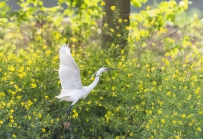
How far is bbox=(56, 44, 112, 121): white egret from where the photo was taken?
5773 mm

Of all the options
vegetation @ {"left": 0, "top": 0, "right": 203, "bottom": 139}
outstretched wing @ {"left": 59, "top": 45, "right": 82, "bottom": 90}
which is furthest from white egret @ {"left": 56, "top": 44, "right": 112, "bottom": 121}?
vegetation @ {"left": 0, "top": 0, "right": 203, "bottom": 139}

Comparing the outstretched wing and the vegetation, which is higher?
the outstretched wing

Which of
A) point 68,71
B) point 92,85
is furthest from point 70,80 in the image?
point 92,85

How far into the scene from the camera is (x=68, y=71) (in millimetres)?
5793

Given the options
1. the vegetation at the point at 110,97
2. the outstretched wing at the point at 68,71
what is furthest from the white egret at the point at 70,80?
the vegetation at the point at 110,97

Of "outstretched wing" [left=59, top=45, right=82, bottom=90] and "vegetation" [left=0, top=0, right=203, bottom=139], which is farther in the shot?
"outstretched wing" [left=59, top=45, right=82, bottom=90]

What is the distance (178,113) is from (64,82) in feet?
3.72

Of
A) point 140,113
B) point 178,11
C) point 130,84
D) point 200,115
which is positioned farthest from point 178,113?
point 178,11

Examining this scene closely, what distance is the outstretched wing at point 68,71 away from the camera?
5.76m

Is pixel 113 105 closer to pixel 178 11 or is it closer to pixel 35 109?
pixel 35 109

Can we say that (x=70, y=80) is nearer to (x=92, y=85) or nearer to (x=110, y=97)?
(x=92, y=85)

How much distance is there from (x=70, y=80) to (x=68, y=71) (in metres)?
0.11

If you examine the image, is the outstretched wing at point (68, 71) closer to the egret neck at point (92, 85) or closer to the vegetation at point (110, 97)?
the egret neck at point (92, 85)

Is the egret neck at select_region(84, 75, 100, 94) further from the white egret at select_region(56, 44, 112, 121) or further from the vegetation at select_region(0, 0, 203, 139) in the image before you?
the vegetation at select_region(0, 0, 203, 139)
